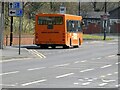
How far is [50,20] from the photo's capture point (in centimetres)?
4238

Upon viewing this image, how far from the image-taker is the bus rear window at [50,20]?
42281mm

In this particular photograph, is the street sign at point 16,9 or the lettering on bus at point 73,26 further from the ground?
the street sign at point 16,9

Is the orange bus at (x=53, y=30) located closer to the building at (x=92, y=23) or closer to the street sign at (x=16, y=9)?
the street sign at (x=16, y=9)

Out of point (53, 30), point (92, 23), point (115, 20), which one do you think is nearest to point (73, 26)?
point (53, 30)

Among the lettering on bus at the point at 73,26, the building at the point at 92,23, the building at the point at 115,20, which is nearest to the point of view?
the lettering on bus at the point at 73,26

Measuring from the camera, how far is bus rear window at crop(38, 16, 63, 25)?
1665 inches

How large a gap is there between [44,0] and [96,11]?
52400mm

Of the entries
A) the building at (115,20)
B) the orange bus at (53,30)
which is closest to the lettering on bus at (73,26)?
the orange bus at (53,30)

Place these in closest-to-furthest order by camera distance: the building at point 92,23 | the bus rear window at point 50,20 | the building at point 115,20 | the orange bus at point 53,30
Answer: the orange bus at point 53,30 < the bus rear window at point 50,20 < the building at point 92,23 < the building at point 115,20

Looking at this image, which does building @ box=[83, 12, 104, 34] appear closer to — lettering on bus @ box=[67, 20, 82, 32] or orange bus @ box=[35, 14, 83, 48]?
lettering on bus @ box=[67, 20, 82, 32]

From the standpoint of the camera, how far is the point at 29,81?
15.8 metres

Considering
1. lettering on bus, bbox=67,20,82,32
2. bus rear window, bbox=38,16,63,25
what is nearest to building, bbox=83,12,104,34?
lettering on bus, bbox=67,20,82,32

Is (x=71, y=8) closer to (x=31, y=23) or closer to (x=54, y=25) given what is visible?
(x=31, y=23)

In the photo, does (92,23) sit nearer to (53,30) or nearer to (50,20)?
(50,20)
